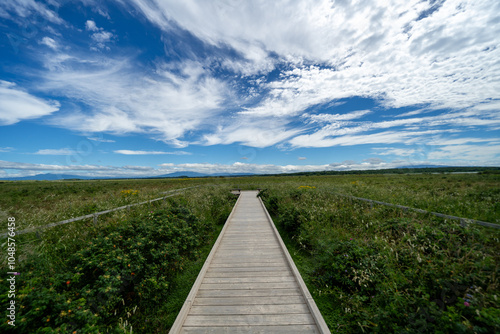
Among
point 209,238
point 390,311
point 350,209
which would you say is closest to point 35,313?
point 390,311

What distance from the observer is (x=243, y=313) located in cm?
363

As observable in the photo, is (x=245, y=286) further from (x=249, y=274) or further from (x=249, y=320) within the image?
(x=249, y=320)

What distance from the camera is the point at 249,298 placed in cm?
406

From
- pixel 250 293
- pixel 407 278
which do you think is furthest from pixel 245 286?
pixel 407 278

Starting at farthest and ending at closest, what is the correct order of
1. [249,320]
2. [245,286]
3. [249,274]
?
[249,274], [245,286], [249,320]

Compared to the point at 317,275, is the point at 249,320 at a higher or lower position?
higher

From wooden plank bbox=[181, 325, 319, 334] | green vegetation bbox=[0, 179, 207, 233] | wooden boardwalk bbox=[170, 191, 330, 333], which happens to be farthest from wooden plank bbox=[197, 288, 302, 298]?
green vegetation bbox=[0, 179, 207, 233]

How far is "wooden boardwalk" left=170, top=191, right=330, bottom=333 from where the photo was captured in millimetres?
3340

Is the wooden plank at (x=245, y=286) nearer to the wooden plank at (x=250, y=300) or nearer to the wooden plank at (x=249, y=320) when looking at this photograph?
the wooden plank at (x=250, y=300)

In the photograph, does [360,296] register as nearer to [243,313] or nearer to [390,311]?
[390,311]

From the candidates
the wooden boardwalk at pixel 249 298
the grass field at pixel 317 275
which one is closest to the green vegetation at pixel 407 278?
the grass field at pixel 317 275

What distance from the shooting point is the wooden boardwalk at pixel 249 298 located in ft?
11.0

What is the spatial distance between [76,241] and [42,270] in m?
1.69

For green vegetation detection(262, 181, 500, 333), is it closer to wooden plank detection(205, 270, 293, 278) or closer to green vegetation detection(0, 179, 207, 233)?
wooden plank detection(205, 270, 293, 278)
